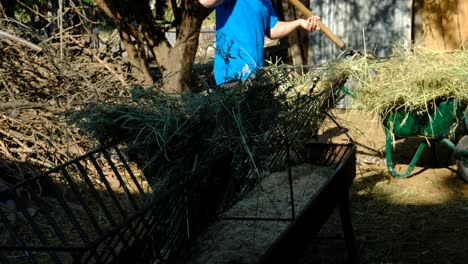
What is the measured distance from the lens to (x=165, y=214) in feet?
9.74

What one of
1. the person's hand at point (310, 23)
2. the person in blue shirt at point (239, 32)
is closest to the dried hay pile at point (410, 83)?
the person's hand at point (310, 23)

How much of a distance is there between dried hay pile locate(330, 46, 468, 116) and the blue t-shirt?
101 cm

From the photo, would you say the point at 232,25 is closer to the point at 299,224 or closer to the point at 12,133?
the point at 299,224

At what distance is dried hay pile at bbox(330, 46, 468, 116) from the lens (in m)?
5.56

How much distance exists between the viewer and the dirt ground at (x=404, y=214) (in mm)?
4910

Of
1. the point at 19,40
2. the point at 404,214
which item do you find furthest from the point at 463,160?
the point at 19,40

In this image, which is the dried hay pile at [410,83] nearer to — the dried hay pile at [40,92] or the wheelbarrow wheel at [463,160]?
the wheelbarrow wheel at [463,160]

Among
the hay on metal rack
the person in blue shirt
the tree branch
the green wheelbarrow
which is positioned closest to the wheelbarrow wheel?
the green wheelbarrow

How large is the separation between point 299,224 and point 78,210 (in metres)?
3.54

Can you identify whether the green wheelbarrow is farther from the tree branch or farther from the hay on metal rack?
the tree branch

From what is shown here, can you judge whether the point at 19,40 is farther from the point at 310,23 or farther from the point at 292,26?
the point at 310,23

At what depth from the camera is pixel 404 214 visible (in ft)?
18.7

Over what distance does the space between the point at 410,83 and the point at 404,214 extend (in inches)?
43.1

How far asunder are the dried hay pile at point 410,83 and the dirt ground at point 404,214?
13.6 inches
